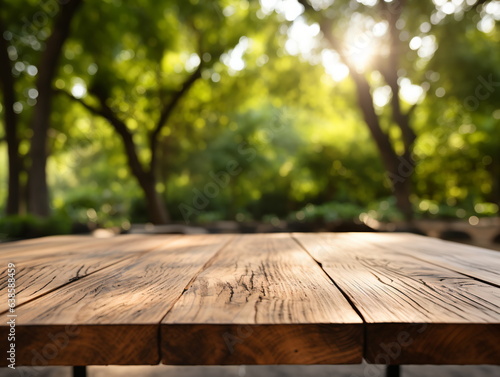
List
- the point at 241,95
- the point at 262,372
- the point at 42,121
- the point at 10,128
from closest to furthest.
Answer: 1. the point at 262,372
2. the point at 42,121
3. the point at 10,128
4. the point at 241,95

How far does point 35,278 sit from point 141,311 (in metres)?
0.56

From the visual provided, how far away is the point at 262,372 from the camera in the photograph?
3.04m

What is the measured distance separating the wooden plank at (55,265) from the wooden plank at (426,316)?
78cm

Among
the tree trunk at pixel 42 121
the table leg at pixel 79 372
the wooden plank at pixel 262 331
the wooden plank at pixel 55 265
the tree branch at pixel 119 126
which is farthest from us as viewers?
the tree branch at pixel 119 126

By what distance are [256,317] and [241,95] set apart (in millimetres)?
11554

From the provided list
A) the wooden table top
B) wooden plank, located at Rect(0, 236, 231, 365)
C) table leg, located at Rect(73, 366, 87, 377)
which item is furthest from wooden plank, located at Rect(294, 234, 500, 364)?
table leg, located at Rect(73, 366, 87, 377)

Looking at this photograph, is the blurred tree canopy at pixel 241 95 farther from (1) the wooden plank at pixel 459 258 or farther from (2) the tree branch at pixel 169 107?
(1) the wooden plank at pixel 459 258

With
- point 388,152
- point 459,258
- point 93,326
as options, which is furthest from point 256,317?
point 388,152

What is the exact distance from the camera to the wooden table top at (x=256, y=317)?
71 centimetres

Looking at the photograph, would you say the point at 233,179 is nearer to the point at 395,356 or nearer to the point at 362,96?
the point at 362,96

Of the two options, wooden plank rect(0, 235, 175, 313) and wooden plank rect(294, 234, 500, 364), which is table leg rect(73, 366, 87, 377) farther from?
wooden plank rect(294, 234, 500, 364)

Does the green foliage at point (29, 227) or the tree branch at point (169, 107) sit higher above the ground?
the tree branch at point (169, 107)

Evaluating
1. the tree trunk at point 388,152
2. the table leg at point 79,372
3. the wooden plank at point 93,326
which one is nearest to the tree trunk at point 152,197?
the tree trunk at point 388,152

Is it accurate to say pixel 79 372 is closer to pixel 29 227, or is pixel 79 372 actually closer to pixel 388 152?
pixel 29 227
